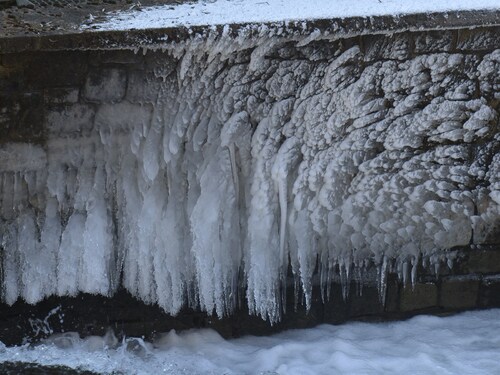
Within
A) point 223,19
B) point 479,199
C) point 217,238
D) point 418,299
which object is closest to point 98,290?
point 217,238

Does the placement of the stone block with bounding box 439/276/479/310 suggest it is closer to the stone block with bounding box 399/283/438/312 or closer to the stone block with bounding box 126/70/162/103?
the stone block with bounding box 399/283/438/312

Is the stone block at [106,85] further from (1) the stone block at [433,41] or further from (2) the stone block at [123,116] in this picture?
(1) the stone block at [433,41]

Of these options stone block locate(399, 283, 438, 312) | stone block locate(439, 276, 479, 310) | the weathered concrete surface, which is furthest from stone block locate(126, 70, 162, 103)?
stone block locate(439, 276, 479, 310)

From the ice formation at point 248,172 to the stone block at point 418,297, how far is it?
0.34m

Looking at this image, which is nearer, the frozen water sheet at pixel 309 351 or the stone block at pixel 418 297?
the frozen water sheet at pixel 309 351

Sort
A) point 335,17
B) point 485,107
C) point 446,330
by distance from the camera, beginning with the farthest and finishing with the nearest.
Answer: point 446,330
point 485,107
point 335,17

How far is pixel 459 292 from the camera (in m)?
3.96

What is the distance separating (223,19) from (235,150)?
611mm

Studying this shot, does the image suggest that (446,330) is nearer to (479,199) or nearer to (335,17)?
(479,199)

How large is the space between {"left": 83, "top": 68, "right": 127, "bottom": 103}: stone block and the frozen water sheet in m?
1.19

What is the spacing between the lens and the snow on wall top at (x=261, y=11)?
3.27 metres

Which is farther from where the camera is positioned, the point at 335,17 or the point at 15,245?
the point at 15,245

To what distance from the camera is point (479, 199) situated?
367 cm

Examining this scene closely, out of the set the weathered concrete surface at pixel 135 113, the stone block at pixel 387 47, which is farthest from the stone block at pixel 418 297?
the stone block at pixel 387 47
